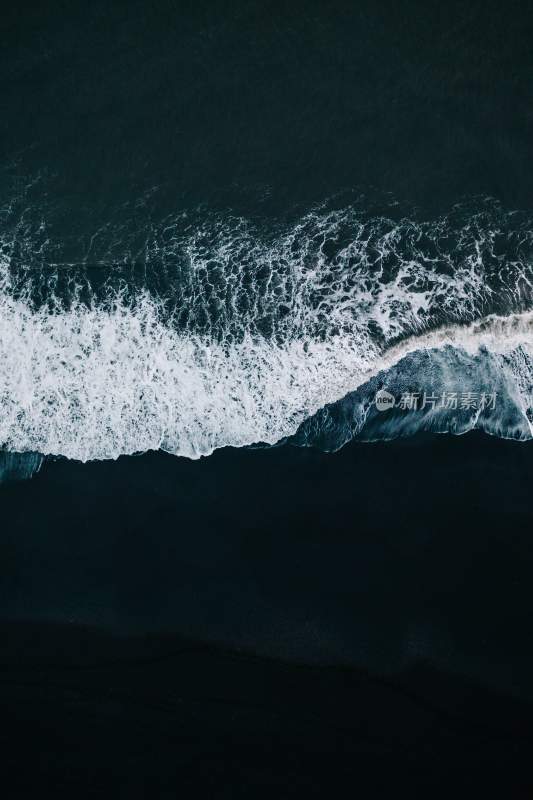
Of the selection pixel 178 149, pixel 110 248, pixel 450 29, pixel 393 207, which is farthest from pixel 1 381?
pixel 450 29

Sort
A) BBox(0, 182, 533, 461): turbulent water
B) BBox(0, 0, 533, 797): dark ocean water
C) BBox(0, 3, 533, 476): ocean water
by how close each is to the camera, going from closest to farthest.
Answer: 1. BBox(0, 0, 533, 797): dark ocean water
2. BBox(0, 182, 533, 461): turbulent water
3. BBox(0, 3, 533, 476): ocean water

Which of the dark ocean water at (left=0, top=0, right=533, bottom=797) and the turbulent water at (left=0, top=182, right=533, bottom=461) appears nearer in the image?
the dark ocean water at (left=0, top=0, right=533, bottom=797)

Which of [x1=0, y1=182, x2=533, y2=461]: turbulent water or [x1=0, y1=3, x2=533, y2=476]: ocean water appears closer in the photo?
[x1=0, y1=182, x2=533, y2=461]: turbulent water

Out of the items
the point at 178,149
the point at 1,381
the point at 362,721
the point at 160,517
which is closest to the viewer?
the point at 362,721

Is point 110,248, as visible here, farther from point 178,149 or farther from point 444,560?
point 444,560

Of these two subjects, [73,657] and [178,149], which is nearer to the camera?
[73,657]

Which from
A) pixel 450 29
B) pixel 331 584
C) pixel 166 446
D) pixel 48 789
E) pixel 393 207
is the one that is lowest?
pixel 48 789

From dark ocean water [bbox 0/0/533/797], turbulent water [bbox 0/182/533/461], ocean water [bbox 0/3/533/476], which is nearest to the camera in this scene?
dark ocean water [bbox 0/0/533/797]
